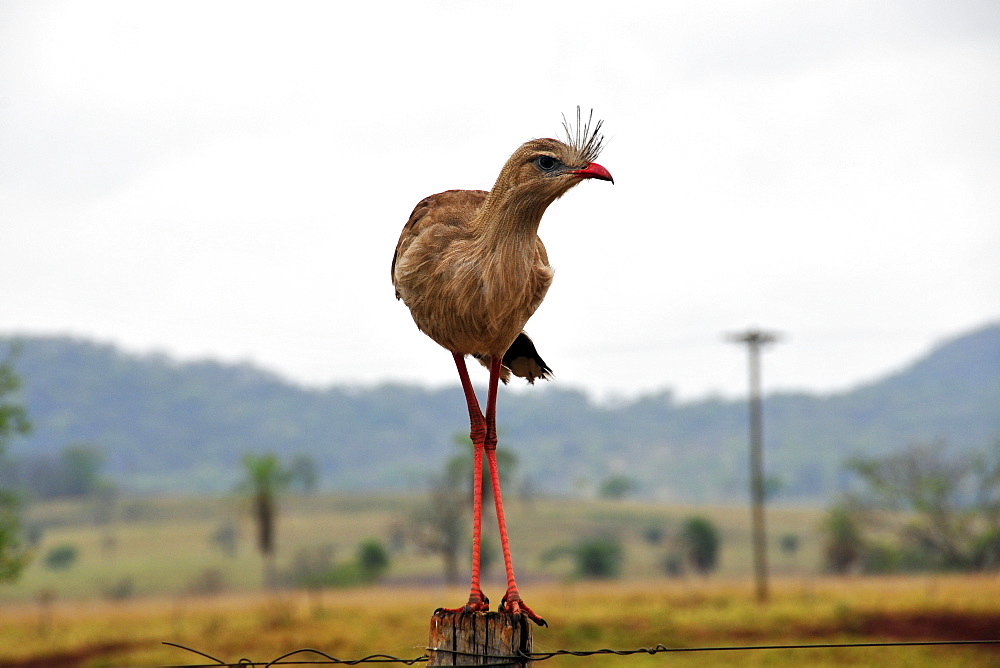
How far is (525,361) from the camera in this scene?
260 inches

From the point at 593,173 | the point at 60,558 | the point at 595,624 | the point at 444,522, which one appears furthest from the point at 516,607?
the point at 60,558

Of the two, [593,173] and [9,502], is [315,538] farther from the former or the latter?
[593,173]

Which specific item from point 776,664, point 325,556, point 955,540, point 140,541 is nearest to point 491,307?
point 776,664

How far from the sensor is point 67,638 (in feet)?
101

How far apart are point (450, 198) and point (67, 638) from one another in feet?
96.5

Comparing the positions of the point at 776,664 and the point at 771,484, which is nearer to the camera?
the point at 776,664

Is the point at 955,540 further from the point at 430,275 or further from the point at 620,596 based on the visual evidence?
the point at 430,275

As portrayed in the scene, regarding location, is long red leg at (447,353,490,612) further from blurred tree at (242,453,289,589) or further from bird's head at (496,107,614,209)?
blurred tree at (242,453,289,589)

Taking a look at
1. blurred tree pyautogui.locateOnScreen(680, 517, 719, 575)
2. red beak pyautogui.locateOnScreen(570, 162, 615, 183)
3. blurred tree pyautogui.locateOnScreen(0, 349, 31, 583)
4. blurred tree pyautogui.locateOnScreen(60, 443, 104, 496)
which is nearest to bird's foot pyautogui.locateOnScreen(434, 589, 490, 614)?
red beak pyautogui.locateOnScreen(570, 162, 615, 183)

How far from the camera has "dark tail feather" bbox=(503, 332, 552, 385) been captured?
6.57 metres

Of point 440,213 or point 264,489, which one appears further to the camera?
point 264,489

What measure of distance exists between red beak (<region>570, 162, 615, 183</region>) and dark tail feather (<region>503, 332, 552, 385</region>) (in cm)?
151

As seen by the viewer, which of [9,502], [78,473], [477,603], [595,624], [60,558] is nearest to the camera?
[477,603]

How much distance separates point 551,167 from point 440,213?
2.98 ft
